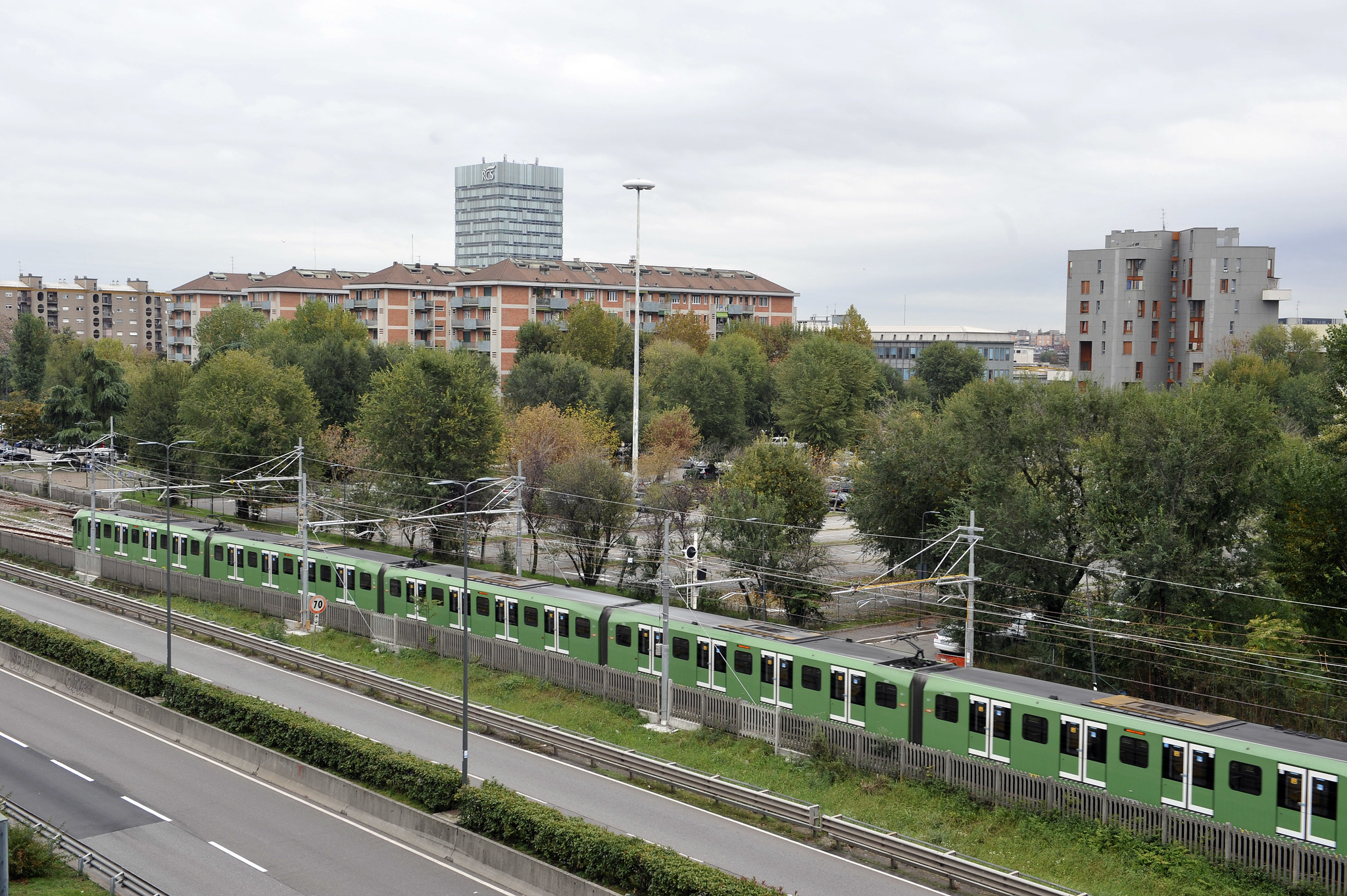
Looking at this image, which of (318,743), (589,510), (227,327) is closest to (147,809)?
(318,743)

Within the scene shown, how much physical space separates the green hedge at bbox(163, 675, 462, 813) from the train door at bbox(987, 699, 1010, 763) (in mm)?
11891

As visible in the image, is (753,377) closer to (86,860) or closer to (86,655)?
(86,655)

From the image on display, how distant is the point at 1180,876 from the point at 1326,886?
2.33 meters

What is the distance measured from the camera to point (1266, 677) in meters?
30.4

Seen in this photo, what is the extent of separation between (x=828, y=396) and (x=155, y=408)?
5066 cm

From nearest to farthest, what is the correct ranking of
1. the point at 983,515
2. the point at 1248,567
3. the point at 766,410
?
the point at 1248,567 → the point at 983,515 → the point at 766,410

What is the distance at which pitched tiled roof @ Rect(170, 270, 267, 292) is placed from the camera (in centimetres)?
14775

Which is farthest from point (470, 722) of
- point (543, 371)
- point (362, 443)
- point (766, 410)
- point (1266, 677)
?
point (766, 410)

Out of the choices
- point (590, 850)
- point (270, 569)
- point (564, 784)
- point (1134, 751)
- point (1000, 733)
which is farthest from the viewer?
point (270, 569)

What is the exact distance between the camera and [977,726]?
25.7 m

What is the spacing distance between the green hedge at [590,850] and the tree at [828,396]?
5555cm

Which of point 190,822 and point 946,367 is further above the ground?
point 946,367

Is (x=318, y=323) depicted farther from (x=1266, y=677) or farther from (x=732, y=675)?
(x=1266, y=677)

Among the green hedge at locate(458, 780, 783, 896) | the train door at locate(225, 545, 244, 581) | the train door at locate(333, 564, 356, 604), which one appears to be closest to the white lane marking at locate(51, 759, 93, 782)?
the green hedge at locate(458, 780, 783, 896)
